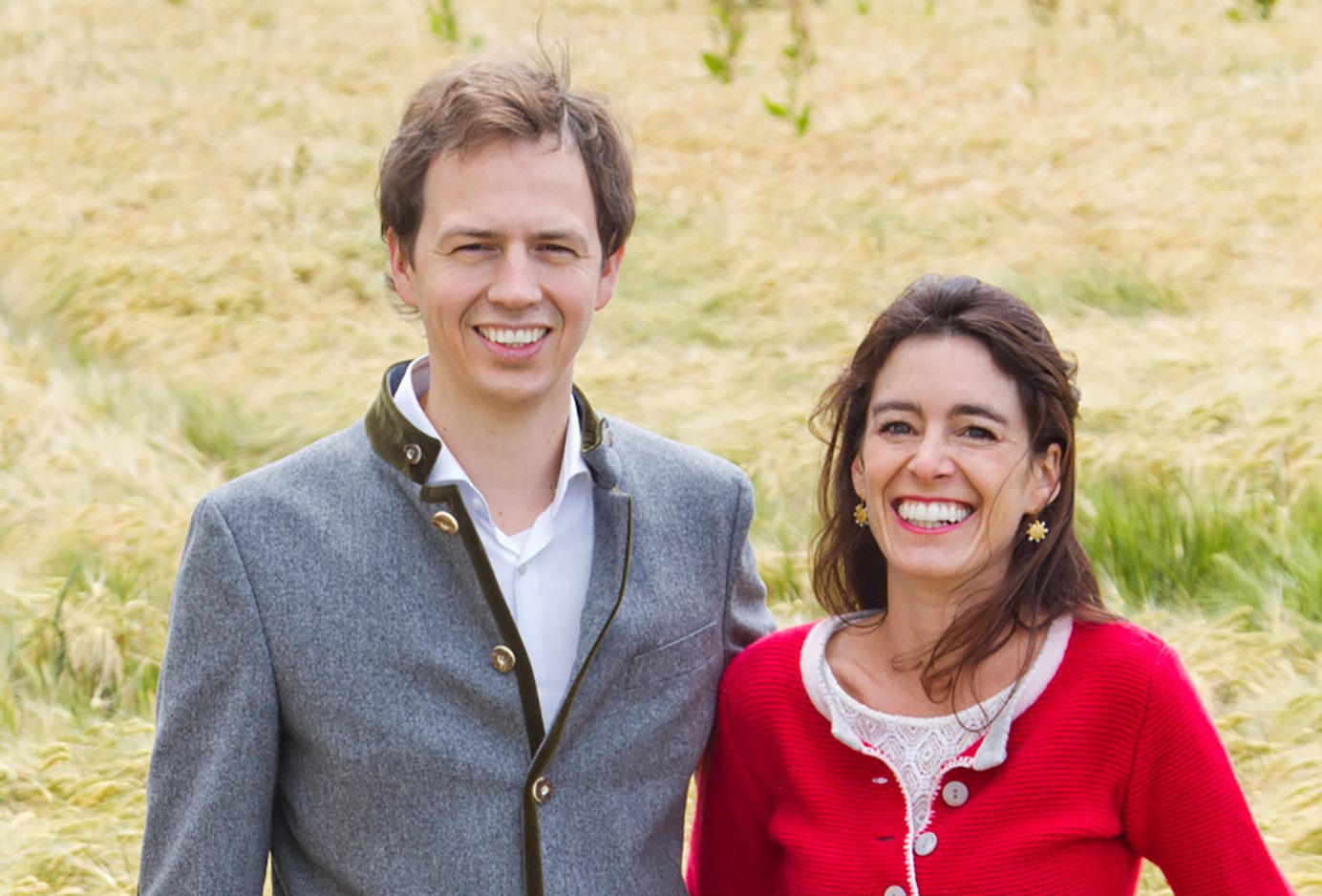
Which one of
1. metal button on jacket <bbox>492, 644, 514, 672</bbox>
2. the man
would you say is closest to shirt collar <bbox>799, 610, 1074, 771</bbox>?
the man

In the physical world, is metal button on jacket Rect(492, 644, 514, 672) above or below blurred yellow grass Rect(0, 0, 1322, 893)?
above

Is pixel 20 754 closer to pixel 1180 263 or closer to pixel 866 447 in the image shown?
pixel 866 447

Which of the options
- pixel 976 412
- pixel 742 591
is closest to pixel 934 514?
pixel 976 412

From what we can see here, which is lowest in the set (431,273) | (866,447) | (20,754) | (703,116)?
(20,754)

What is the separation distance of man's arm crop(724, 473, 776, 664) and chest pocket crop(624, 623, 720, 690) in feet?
0.29

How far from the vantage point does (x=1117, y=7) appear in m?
9.98

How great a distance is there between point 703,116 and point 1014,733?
23.6ft

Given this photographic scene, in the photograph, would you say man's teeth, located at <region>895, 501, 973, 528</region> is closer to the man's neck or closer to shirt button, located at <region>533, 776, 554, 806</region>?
the man's neck

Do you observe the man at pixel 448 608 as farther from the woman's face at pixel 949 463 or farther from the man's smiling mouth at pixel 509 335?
the woman's face at pixel 949 463

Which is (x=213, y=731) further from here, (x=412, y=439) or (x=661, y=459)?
(x=661, y=459)

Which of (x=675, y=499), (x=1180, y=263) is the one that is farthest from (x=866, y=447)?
(x=1180, y=263)

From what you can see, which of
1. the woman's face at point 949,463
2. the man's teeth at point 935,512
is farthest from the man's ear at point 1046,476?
the man's teeth at point 935,512

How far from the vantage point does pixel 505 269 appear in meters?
2.00

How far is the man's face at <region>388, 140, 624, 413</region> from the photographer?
1996 millimetres
